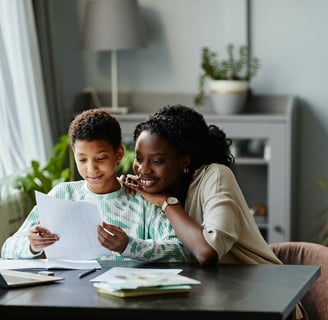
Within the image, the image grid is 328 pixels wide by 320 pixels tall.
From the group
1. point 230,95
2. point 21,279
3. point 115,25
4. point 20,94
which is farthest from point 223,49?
point 21,279

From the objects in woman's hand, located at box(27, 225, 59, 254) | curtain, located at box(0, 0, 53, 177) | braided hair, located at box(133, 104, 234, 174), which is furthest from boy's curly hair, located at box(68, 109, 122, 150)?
curtain, located at box(0, 0, 53, 177)

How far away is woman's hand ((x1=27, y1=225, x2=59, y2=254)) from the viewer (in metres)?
2.77

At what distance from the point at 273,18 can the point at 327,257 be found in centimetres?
265

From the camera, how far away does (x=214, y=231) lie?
2777 millimetres

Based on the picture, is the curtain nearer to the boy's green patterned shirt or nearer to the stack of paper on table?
the boy's green patterned shirt

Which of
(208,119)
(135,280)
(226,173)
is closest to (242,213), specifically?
(226,173)

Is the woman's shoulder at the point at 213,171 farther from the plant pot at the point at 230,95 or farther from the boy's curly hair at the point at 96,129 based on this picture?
the plant pot at the point at 230,95

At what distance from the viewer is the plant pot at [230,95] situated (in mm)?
5211

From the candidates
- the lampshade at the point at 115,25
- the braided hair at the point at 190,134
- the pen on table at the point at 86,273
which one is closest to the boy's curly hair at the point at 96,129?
the braided hair at the point at 190,134

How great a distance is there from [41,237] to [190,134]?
0.60m

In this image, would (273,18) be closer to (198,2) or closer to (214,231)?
(198,2)

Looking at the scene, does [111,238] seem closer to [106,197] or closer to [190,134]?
[106,197]

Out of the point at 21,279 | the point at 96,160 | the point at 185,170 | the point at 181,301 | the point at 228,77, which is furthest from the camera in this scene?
the point at 228,77

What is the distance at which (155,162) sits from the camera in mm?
2936
